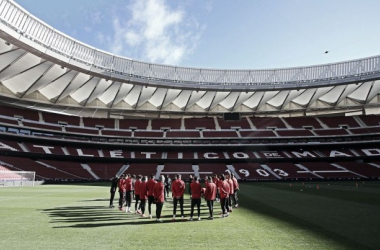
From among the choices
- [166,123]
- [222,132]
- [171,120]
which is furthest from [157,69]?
[222,132]

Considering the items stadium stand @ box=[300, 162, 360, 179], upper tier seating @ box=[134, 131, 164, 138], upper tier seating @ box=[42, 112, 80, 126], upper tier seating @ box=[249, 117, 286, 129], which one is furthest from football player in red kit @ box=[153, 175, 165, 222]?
upper tier seating @ box=[249, 117, 286, 129]

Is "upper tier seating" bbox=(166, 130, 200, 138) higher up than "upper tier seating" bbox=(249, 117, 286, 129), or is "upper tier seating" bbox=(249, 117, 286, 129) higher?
"upper tier seating" bbox=(249, 117, 286, 129)

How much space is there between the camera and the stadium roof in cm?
3130

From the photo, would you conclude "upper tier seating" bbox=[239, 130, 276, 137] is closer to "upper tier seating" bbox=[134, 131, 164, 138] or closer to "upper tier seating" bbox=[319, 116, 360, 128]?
"upper tier seating" bbox=[319, 116, 360, 128]

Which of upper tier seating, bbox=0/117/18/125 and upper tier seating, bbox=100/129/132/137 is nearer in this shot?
upper tier seating, bbox=0/117/18/125

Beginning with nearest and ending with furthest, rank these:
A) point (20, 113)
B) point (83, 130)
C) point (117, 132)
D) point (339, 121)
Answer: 1. point (20, 113)
2. point (83, 130)
3. point (117, 132)
4. point (339, 121)

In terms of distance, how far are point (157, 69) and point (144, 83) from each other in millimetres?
4685

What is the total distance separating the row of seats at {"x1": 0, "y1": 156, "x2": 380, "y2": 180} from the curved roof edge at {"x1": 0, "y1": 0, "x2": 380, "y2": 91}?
12.5 meters

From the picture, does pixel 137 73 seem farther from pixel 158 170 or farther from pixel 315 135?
pixel 315 135

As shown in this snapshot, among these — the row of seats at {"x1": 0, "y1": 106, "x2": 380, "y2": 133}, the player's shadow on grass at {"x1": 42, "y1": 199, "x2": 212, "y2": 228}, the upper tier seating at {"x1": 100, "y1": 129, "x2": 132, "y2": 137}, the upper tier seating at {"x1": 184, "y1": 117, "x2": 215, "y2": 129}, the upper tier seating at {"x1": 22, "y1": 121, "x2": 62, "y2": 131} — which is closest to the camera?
the player's shadow on grass at {"x1": 42, "y1": 199, "x2": 212, "y2": 228}

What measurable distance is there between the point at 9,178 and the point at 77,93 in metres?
17.1

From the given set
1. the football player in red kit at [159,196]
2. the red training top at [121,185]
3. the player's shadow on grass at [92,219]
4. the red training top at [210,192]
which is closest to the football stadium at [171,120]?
the red training top at [121,185]

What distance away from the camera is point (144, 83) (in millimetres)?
39844

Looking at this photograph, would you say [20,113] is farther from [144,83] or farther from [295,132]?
[295,132]
